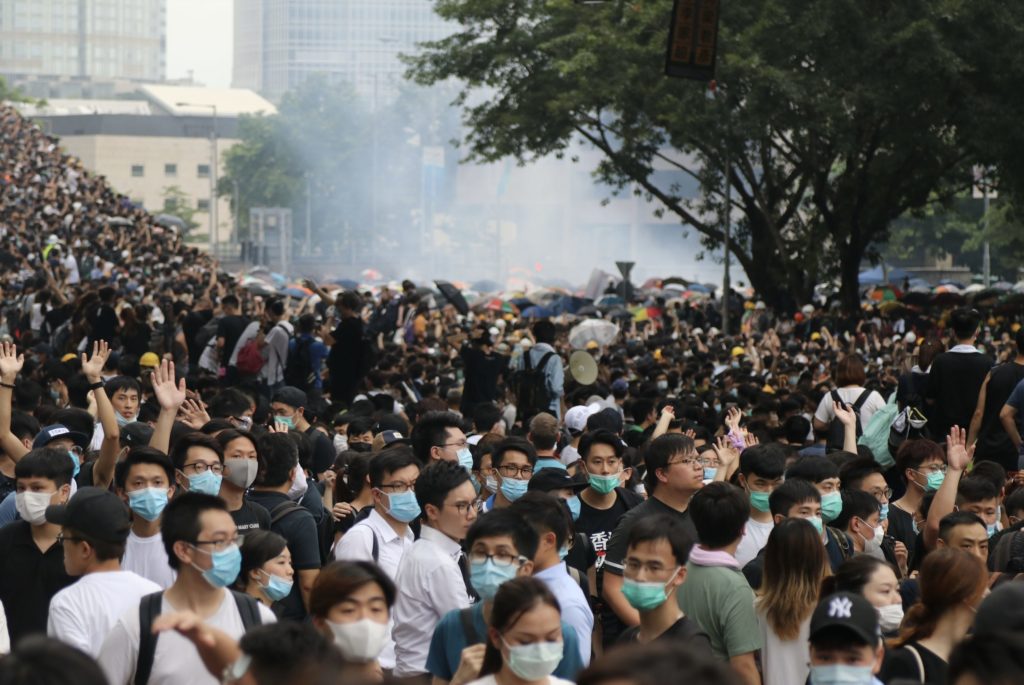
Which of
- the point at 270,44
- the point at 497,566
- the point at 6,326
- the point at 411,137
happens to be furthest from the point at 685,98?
the point at 270,44

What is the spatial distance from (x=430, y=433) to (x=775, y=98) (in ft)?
68.8

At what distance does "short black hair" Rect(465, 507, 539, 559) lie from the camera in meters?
6.40

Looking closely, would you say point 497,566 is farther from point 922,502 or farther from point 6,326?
point 6,326

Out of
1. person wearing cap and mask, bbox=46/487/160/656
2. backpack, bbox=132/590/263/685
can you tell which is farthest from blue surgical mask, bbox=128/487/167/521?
backpack, bbox=132/590/263/685

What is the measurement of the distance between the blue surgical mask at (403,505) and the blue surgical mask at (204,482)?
2.52 feet

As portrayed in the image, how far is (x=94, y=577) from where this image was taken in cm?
612

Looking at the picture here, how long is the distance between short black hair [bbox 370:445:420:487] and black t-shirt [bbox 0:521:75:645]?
1.37 meters

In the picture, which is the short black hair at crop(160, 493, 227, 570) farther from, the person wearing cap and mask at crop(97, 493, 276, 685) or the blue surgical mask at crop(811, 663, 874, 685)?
the blue surgical mask at crop(811, 663, 874, 685)

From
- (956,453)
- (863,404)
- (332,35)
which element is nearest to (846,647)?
(956,453)

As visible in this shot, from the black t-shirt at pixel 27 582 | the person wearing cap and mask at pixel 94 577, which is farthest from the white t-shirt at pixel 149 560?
the person wearing cap and mask at pixel 94 577

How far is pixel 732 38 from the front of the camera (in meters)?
29.5

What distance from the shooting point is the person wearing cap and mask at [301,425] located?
37.5 feet

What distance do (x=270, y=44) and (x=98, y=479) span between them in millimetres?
178585

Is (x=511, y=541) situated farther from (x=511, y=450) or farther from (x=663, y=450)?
(x=511, y=450)
